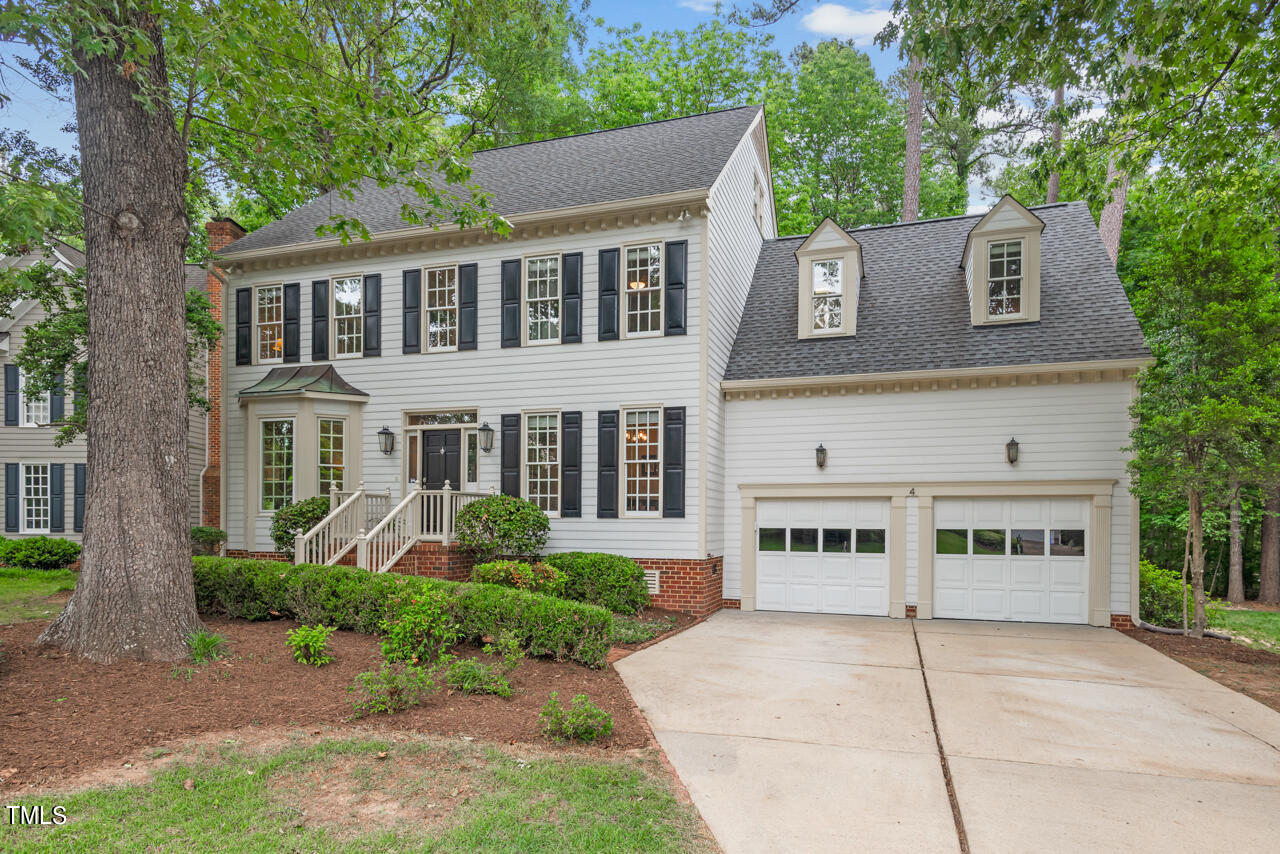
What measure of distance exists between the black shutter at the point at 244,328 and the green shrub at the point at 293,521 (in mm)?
3706

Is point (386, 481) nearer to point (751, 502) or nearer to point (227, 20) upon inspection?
point (751, 502)

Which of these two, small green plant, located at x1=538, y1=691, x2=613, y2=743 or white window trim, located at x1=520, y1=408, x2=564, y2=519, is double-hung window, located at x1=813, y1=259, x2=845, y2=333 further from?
small green plant, located at x1=538, y1=691, x2=613, y2=743

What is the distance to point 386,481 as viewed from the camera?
12766 millimetres

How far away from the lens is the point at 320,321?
13.4 metres

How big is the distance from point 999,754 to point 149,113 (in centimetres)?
856

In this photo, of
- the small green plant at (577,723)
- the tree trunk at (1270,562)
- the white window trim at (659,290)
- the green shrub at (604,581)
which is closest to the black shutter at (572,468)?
the green shrub at (604,581)

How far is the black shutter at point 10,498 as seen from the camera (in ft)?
57.2

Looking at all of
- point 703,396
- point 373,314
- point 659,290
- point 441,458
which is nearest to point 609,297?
point 659,290

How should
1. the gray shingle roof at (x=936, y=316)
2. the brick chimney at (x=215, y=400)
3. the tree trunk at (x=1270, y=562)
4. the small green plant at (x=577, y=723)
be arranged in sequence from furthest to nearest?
the tree trunk at (x=1270, y=562) < the brick chimney at (x=215, y=400) < the gray shingle roof at (x=936, y=316) < the small green plant at (x=577, y=723)

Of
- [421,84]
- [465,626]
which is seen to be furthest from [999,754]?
[421,84]

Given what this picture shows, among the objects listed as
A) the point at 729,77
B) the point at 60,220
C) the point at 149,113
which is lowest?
the point at 60,220

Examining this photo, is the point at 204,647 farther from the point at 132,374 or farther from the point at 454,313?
the point at 454,313

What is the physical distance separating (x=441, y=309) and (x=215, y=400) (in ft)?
25.0

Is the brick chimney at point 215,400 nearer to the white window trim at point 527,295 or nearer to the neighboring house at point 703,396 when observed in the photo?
the neighboring house at point 703,396
